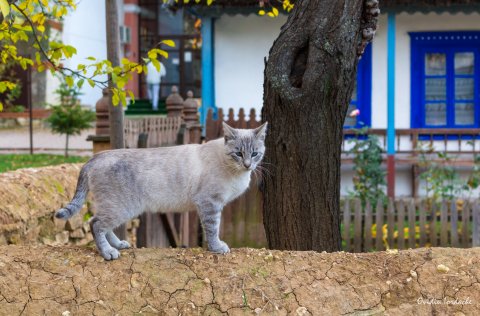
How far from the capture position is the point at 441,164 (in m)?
13.5

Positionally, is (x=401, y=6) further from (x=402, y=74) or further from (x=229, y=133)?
(x=229, y=133)

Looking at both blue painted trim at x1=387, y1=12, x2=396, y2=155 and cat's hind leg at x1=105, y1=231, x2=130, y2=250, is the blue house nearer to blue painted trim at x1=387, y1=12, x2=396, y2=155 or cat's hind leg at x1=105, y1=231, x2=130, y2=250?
blue painted trim at x1=387, y1=12, x2=396, y2=155

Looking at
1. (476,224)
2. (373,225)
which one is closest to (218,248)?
(373,225)

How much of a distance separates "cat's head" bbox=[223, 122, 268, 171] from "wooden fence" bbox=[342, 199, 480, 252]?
17.3 feet

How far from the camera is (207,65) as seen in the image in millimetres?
14602

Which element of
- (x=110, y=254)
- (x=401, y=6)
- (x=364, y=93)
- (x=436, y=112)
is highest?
(x=401, y=6)

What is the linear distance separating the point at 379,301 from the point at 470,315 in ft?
1.65

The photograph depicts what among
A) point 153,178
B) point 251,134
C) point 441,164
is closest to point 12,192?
point 153,178

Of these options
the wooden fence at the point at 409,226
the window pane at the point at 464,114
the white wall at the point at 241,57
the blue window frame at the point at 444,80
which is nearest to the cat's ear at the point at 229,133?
the wooden fence at the point at 409,226

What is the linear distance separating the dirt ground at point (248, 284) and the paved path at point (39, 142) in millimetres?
13645

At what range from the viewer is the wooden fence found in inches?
376

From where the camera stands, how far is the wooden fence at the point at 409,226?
9539mm

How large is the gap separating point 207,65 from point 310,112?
10091 millimetres

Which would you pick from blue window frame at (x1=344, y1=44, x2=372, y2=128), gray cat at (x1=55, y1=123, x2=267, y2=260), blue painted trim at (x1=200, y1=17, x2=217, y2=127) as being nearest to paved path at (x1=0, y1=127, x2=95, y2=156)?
blue painted trim at (x1=200, y1=17, x2=217, y2=127)
